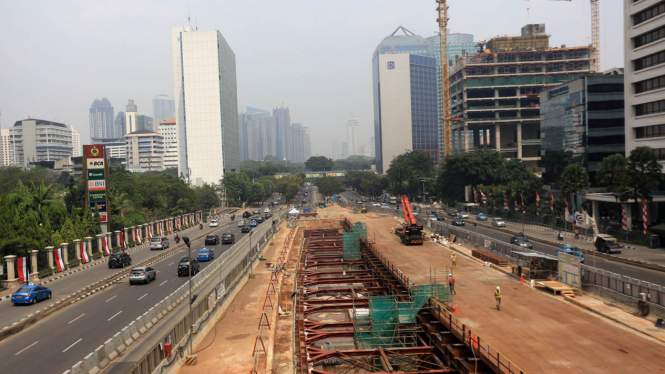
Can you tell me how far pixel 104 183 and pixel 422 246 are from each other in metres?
41.7

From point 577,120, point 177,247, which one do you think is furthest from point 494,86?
point 177,247

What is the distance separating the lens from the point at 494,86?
145 metres

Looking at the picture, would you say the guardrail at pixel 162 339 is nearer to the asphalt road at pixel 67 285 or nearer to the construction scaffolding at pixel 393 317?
the asphalt road at pixel 67 285

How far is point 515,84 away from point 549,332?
134375 millimetres

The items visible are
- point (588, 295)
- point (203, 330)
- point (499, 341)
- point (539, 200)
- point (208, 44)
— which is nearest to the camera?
point (499, 341)

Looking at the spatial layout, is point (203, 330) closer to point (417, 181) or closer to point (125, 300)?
point (125, 300)

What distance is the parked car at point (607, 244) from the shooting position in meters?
46.8

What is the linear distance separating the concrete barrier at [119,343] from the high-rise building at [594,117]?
8504 cm

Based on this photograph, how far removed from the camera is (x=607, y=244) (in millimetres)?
47531

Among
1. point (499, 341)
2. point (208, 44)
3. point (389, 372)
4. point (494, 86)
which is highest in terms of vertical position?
point (208, 44)

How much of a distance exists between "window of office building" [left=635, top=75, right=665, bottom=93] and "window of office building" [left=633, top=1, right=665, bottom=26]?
27.3ft

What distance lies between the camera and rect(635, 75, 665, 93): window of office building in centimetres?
6133

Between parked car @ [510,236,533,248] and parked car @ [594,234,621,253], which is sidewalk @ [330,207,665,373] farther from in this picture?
parked car @ [594,234,621,253]

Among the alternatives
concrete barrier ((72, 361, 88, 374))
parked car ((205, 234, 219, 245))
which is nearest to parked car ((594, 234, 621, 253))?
concrete barrier ((72, 361, 88, 374))
